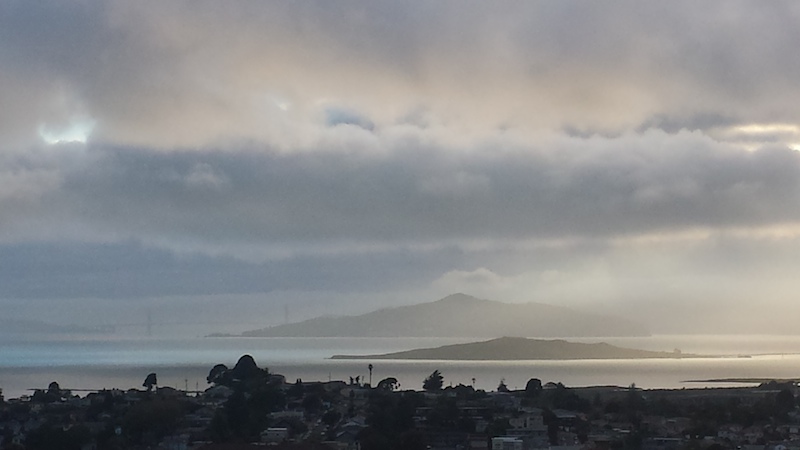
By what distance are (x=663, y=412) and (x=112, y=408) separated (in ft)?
54.8

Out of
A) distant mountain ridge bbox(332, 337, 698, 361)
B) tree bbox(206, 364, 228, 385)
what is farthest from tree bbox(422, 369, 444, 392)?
distant mountain ridge bbox(332, 337, 698, 361)

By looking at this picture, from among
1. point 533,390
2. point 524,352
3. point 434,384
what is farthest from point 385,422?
point 524,352

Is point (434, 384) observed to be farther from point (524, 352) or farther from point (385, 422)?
point (524, 352)

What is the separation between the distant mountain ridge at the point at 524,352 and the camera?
12286cm

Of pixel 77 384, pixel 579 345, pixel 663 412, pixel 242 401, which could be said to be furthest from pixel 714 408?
pixel 579 345

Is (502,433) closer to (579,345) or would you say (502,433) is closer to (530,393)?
(530,393)

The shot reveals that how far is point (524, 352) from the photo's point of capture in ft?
422

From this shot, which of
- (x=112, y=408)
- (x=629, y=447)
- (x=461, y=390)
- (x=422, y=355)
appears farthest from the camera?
(x=422, y=355)

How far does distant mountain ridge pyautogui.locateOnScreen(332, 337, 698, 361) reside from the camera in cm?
12286

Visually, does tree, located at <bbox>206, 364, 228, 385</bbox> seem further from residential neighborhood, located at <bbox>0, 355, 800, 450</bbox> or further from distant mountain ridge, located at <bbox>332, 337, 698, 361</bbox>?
distant mountain ridge, located at <bbox>332, 337, 698, 361</bbox>

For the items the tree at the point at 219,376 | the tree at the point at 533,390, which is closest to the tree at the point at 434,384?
the tree at the point at 533,390

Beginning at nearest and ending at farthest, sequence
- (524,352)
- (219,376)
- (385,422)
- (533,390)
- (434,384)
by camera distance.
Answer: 1. (385,422)
2. (533,390)
3. (434,384)
4. (219,376)
5. (524,352)

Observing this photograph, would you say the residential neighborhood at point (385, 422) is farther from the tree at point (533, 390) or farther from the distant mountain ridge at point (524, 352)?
the distant mountain ridge at point (524, 352)

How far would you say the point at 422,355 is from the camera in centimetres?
12025
